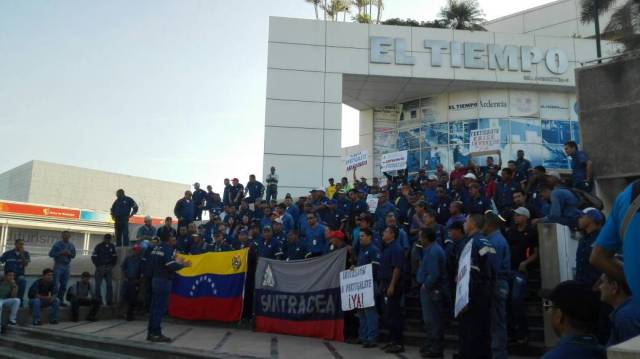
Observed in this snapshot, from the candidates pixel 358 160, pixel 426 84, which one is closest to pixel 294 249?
pixel 358 160

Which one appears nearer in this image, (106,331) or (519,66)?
(106,331)

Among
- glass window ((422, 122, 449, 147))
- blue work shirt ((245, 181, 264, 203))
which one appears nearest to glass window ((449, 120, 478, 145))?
glass window ((422, 122, 449, 147))

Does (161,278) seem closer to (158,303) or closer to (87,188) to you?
(158,303)

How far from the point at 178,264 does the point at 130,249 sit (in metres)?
4.93

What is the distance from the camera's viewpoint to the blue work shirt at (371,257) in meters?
8.48

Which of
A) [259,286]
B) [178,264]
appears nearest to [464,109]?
[259,286]

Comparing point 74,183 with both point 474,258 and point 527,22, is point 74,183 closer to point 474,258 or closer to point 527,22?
point 527,22

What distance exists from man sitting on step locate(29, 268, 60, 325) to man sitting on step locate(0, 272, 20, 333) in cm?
34

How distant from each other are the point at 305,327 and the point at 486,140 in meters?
9.61

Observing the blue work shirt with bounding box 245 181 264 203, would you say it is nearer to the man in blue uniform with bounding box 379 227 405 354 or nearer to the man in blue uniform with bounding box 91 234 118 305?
A: the man in blue uniform with bounding box 91 234 118 305

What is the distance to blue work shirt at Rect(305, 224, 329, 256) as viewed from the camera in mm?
11305

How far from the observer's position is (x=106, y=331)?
11.0m

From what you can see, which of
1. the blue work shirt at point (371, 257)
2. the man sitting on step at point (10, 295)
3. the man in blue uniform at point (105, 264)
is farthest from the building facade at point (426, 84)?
the blue work shirt at point (371, 257)

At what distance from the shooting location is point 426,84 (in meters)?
24.1
